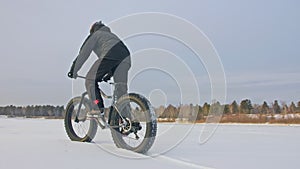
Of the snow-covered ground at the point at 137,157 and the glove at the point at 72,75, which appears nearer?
the snow-covered ground at the point at 137,157

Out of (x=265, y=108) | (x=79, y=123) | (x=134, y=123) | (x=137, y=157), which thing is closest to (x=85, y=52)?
(x=79, y=123)

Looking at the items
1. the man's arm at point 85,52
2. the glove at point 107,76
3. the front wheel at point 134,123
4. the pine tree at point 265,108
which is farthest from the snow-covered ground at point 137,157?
the pine tree at point 265,108

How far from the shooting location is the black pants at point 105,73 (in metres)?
3.86

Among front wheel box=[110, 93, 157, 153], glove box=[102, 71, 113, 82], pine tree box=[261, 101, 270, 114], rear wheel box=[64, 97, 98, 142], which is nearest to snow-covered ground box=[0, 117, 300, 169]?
front wheel box=[110, 93, 157, 153]

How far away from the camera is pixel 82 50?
13.4 ft

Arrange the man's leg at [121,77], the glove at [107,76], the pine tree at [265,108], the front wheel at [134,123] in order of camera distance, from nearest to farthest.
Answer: the front wheel at [134,123] → the man's leg at [121,77] → the glove at [107,76] → the pine tree at [265,108]

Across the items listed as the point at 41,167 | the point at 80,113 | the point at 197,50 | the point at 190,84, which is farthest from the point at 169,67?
the point at 41,167

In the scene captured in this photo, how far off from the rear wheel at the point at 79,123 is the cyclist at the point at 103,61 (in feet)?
1.04

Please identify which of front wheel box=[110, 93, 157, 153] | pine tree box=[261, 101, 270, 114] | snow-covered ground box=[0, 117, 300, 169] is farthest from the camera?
pine tree box=[261, 101, 270, 114]

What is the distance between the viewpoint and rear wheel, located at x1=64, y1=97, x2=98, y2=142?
426 cm

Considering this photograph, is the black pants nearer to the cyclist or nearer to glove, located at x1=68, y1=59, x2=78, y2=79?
the cyclist

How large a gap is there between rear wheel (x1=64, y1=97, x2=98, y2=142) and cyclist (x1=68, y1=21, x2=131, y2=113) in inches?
12.5

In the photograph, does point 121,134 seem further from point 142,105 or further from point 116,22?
point 116,22

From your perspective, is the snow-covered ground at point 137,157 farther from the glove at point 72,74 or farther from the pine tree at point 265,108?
the pine tree at point 265,108
